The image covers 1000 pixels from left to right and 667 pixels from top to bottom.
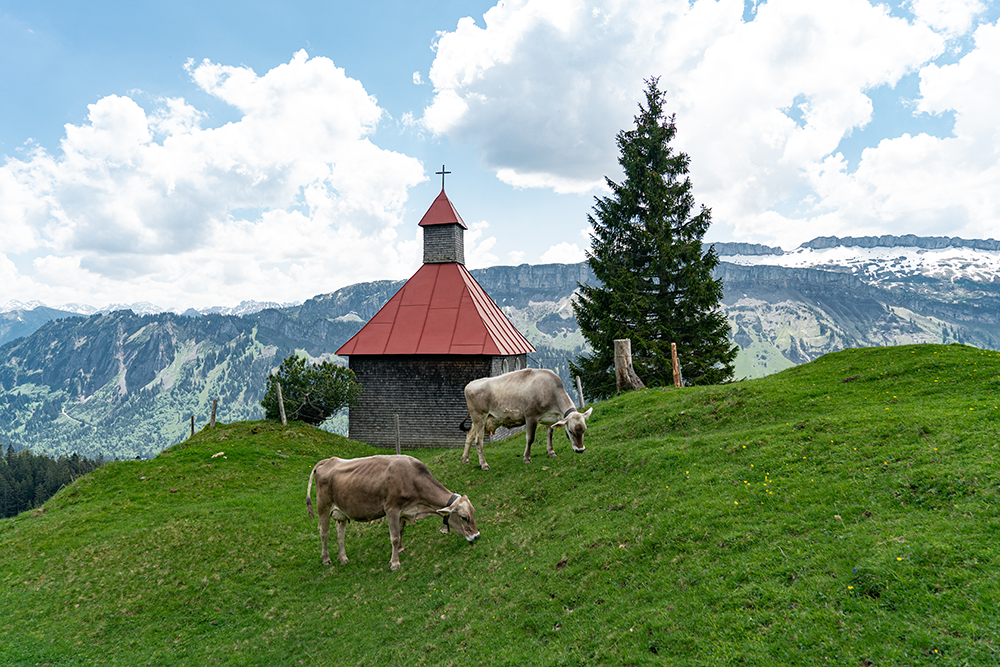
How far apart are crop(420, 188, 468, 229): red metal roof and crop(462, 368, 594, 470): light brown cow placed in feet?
90.1

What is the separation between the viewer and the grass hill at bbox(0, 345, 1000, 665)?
676 cm

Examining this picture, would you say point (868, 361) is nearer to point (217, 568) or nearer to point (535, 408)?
point (535, 408)

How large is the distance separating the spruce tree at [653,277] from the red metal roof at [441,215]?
11544 millimetres

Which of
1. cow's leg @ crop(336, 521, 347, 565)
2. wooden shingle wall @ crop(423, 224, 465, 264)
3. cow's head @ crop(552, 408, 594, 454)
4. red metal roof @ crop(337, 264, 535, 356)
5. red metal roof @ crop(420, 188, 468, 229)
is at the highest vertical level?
red metal roof @ crop(420, 188, 468, 229)

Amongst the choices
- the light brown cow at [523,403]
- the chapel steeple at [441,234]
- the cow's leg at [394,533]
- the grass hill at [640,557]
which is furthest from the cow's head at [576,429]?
the chapel steeple at [441,234]

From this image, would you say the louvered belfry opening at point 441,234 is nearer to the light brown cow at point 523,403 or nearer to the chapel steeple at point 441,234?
the chapel steeple at point 441,234

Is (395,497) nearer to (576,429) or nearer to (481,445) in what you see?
(481,445)

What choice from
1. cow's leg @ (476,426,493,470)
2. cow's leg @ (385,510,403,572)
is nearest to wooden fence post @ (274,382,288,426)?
cow's leg @ (476,426,493,470)

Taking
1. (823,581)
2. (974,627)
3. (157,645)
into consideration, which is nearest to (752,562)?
(823,581)

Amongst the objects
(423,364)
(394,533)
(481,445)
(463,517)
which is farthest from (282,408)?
(463,517)

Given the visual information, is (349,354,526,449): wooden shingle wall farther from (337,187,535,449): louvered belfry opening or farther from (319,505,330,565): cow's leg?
(319,505,330,565): cow's leg

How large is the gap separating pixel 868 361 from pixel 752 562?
14002 millimetres

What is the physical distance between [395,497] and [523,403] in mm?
5490

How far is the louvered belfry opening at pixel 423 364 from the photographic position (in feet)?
113
